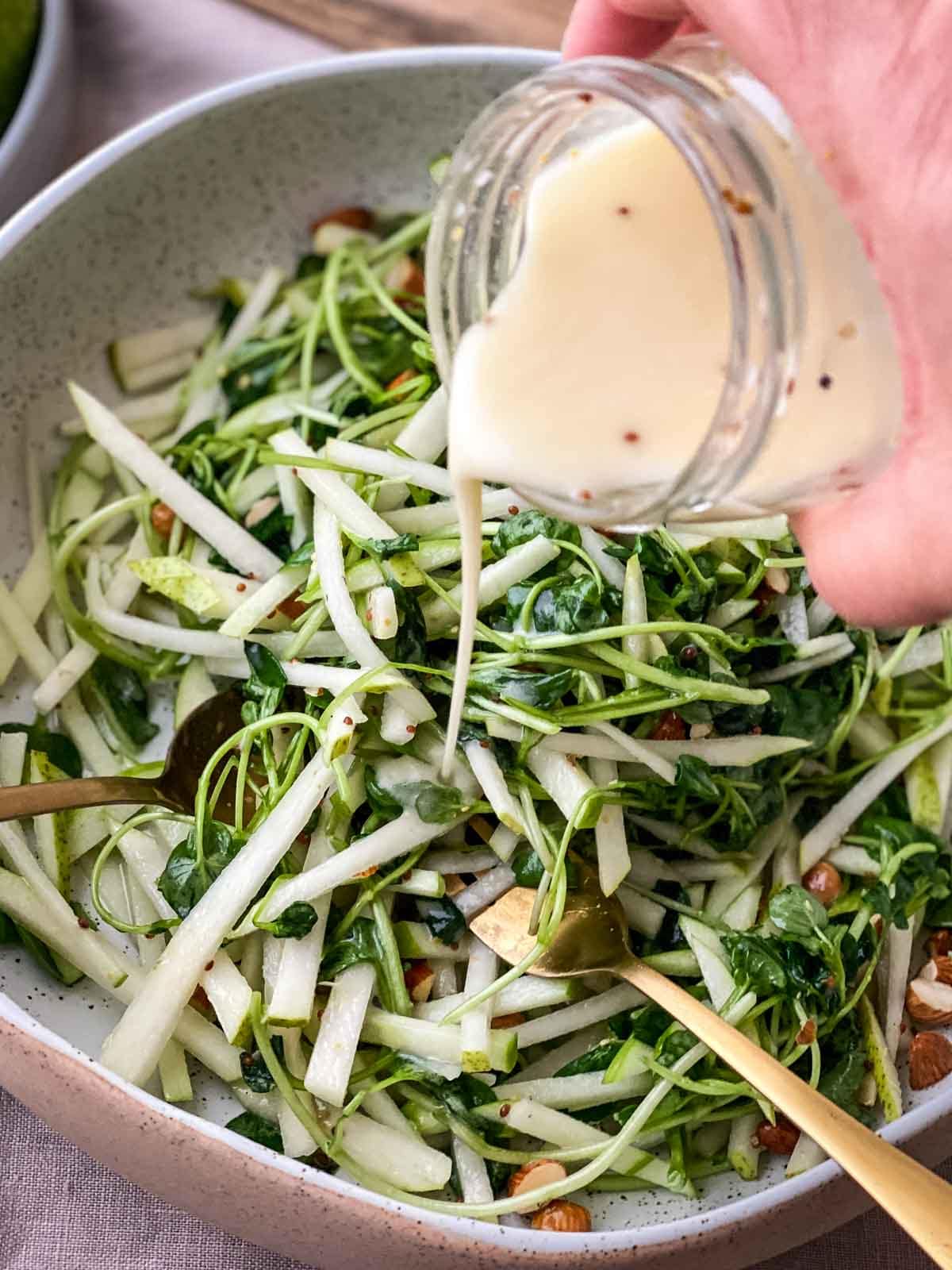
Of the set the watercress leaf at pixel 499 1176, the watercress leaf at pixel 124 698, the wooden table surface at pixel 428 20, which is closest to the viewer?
the watercress leaf at pixel 499 1176

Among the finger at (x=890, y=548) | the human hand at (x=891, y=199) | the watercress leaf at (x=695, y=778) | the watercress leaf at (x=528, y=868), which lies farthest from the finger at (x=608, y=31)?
the watercress leaf at (x=528, y=868)

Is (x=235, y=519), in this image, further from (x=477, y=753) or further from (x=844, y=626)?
(x=844, y=626)

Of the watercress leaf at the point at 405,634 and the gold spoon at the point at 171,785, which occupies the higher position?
the watercress leaf at the point at 405,634

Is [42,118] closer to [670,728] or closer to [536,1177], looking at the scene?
[670,728]

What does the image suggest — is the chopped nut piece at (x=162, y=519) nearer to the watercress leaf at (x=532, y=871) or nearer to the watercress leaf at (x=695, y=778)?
the watercress leaf at (x=532, y=871)

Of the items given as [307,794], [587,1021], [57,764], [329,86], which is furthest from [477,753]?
[329,86]
